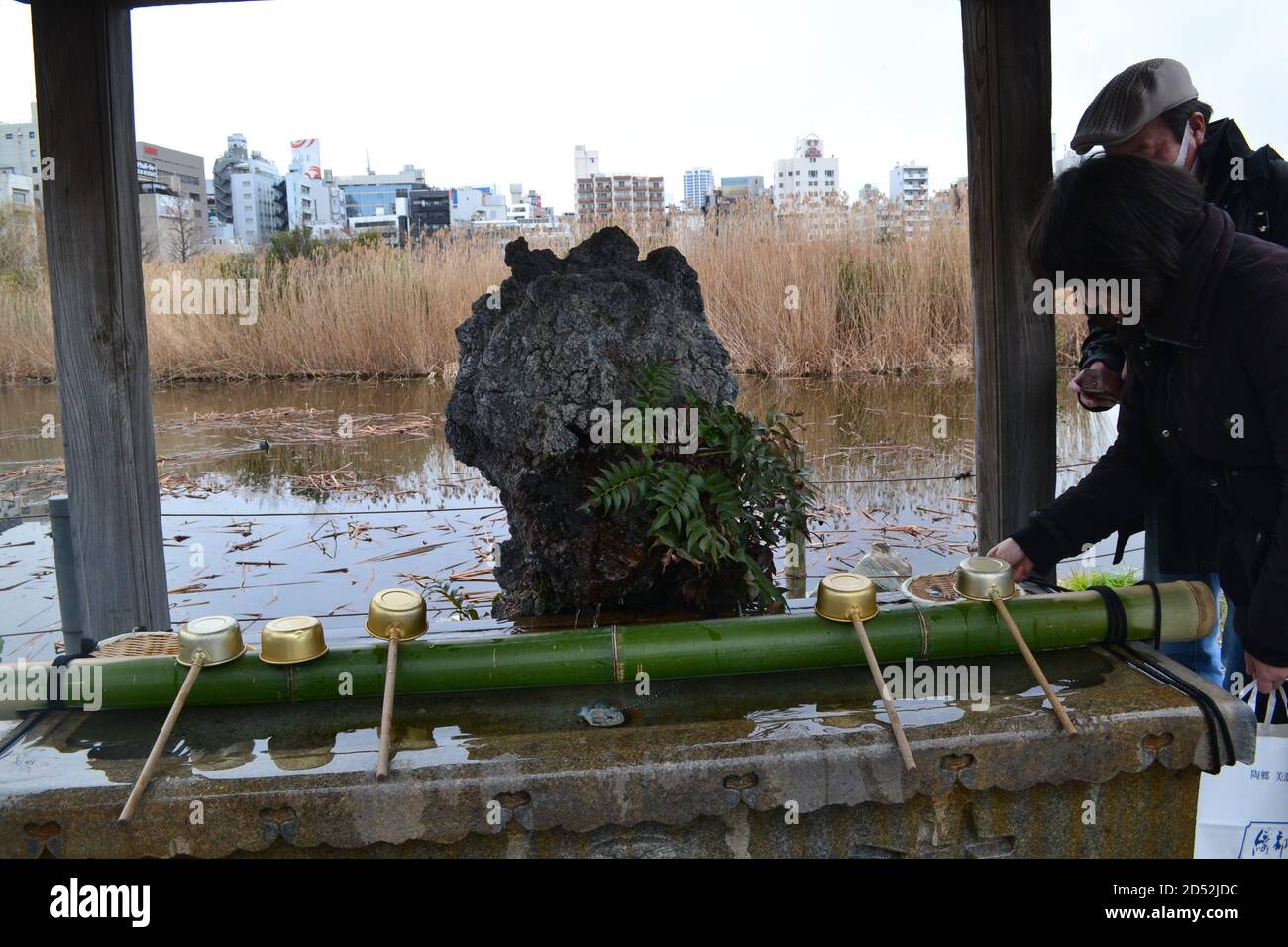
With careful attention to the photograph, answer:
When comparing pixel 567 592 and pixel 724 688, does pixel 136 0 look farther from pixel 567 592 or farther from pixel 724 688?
pixel 724 688

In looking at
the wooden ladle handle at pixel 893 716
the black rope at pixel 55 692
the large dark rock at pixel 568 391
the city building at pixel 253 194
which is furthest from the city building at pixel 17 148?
the city building at pixel 253 194

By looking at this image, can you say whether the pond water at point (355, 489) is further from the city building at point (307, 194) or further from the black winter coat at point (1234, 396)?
the city building at point (307, 194)

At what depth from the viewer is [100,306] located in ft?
8.50

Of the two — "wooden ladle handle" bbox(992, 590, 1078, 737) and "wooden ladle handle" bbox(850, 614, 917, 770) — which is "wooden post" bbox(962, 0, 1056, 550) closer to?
"wooden ladle handle" bbox(992, 590, 1078, 737)

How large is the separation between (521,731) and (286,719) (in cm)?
41

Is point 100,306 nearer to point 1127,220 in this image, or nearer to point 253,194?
point 1127,220

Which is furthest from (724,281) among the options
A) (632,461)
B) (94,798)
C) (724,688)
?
(94,798)

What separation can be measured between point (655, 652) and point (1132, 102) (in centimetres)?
A: 145

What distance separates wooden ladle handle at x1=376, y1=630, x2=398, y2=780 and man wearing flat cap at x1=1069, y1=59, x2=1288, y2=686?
1.56 m

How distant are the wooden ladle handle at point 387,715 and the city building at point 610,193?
4.60m

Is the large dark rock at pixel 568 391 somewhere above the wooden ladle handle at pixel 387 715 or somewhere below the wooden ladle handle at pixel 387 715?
above

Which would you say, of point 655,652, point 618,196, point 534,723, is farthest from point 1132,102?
point 618,196

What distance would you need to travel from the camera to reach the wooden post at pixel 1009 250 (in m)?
2.47

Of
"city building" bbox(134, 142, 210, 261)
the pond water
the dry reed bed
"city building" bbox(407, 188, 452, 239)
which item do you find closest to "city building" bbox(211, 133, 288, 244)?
"city building" bbox(407, 188, 452, 239)
